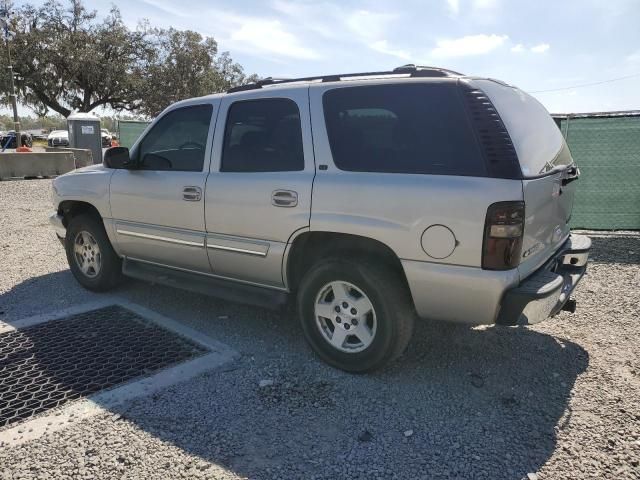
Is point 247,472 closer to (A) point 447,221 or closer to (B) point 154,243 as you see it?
(A) point 447,221

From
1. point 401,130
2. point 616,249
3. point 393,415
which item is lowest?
point 393,415

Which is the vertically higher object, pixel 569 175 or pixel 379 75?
pixel 379 75

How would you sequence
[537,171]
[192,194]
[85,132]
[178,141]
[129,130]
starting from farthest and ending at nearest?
[85,132] < [129,130] < [178,141] < [192,194] < [537,171]

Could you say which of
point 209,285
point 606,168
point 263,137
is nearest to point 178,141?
point 263,137

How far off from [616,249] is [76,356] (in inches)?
265

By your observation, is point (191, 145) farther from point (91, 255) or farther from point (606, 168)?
point (606, 168)

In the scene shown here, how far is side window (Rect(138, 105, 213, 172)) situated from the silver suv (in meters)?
0.01

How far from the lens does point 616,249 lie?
6.99 meters

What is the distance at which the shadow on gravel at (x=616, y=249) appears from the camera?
256 inches

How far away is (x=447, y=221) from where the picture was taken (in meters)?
3.00

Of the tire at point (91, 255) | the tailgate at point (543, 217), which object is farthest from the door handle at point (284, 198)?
the tire at point (91, 255)

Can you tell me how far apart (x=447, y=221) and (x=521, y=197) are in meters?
0.43

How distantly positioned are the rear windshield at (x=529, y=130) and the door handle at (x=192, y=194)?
7.46 ft

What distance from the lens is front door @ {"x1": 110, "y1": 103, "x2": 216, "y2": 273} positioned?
4227 millimetres
